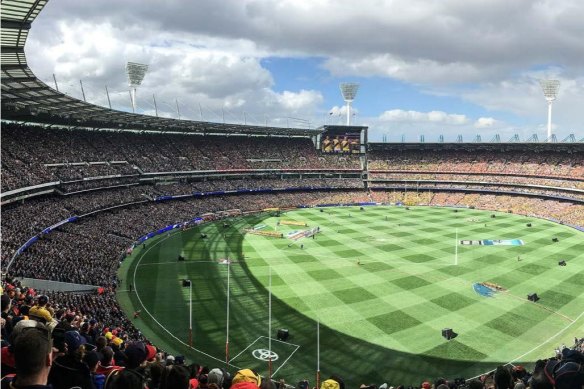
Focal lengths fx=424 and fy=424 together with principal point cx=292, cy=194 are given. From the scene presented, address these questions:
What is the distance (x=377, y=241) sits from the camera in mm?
59500

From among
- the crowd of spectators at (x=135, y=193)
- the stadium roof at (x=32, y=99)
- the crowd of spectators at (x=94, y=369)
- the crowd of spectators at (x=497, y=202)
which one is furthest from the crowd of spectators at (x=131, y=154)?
the crowd of spectators at (x=94, y=369)

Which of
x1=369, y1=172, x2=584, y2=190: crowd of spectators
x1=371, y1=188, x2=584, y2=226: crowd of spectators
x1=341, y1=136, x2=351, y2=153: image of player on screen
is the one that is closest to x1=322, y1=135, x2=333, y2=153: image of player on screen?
x1=341, y1=136, x2=351, y2=153: image of player on screen

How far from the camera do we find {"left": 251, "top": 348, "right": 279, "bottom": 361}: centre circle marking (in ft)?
88.6

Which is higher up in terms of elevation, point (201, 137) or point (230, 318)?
point (201, 137)

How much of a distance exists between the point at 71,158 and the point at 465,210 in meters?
75.7

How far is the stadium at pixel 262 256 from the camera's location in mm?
25844

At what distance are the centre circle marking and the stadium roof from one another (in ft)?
77.1

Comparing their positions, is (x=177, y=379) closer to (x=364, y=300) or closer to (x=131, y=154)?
(x=364, y=300)

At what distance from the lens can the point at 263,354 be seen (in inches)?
1085

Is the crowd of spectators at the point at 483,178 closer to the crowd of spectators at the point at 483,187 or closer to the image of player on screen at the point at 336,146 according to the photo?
the crowd of spectators at the point at 483,187

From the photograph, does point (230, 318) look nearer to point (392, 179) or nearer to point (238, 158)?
point (238, 158)

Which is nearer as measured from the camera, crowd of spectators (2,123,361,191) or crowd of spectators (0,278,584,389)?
crowd of spectators (0,278,584,389)

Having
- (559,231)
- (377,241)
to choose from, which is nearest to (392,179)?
(559,231)

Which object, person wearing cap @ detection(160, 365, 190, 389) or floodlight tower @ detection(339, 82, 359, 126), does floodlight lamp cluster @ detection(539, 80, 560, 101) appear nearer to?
floodlight tower @ detection(339, 82, 359, 126)
